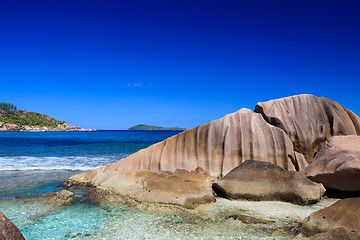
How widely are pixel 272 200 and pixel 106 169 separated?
15.5 feet

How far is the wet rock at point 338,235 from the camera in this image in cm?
324

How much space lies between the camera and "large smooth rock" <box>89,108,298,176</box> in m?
7.68

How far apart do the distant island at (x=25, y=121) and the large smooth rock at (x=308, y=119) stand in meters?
106

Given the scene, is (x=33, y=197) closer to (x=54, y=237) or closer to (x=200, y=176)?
(x=54, y=237)

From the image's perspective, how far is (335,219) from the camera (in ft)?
12.2

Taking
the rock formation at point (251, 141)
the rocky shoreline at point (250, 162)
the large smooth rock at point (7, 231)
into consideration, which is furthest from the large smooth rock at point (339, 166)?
the large smooth rock at point (7, 231)

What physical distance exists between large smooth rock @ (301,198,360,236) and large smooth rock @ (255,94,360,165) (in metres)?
4.31

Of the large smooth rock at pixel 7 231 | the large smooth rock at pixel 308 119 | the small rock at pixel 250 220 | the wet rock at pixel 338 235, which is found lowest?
the small rock at pixel 250 220

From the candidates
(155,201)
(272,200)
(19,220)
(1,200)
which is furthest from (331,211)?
(1,200)

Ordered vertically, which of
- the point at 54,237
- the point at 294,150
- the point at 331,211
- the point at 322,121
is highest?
the point at 322,121

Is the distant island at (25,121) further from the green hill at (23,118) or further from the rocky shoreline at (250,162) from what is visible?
the rocky shoreline at (250,162)

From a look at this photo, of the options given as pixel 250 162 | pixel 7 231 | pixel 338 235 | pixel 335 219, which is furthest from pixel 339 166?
pixel 7 231

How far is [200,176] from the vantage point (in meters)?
6.59

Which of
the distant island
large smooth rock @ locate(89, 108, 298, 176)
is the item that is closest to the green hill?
the distant island
